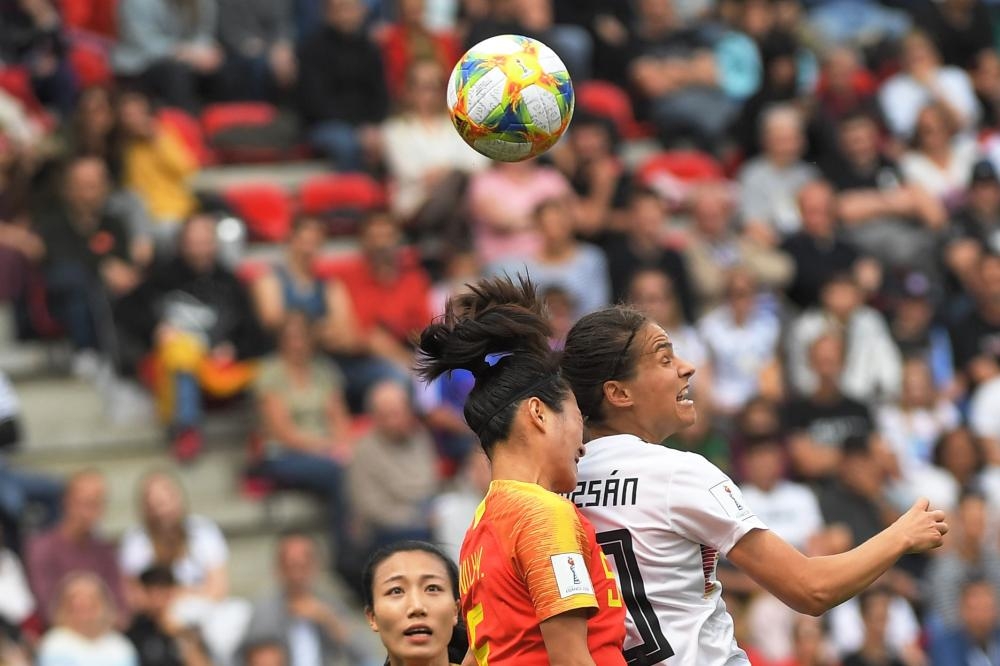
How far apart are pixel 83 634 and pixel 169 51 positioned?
5.23 m

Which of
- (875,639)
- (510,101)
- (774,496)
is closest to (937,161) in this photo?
(774,496)

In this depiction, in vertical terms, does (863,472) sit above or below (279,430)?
below

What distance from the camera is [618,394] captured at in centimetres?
487

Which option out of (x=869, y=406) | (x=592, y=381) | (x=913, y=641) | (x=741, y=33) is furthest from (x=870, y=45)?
(x=592, y=381)

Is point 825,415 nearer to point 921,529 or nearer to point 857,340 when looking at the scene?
point 857,340

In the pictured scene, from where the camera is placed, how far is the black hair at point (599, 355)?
485 centimetres

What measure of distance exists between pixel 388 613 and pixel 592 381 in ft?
2.90

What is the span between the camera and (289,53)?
44.1 ft

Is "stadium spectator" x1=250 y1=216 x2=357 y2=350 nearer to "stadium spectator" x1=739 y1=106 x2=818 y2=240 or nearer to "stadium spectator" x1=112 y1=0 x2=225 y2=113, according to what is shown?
"stadium spectator" x1=112 y1=0 x2=225 y2=113

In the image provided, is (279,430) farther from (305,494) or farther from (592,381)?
(592,381)

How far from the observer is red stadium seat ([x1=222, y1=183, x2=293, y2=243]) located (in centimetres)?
1232

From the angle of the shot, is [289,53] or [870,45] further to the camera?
[870,45]

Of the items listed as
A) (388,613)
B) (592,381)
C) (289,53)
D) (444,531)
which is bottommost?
(388,613)

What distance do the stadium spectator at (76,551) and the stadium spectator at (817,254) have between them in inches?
219
